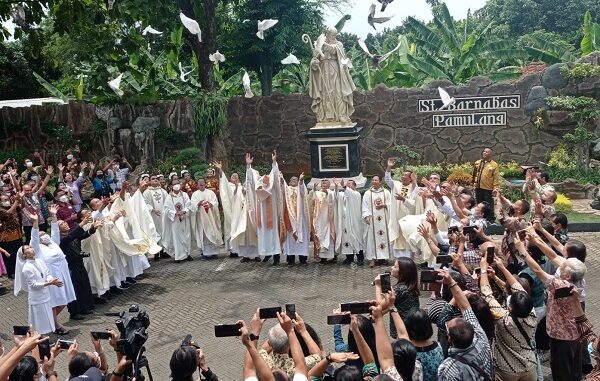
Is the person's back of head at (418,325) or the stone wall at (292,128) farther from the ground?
the stone wall at (292,128)

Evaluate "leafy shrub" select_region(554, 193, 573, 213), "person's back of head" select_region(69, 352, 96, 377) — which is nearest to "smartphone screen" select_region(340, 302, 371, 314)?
"person's back of head" select_region(69, 352, 96, 377)

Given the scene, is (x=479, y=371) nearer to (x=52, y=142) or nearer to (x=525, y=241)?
(x=525, y=241)

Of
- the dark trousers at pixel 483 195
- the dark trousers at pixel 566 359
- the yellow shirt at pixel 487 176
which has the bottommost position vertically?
the dark trousers at pixel 566 359

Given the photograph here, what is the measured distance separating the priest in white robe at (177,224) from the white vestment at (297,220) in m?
1.93

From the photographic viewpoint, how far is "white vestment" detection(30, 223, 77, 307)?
8219mm

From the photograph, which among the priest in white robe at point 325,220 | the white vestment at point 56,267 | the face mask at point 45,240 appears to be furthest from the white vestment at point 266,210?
the face mask at point 45,240

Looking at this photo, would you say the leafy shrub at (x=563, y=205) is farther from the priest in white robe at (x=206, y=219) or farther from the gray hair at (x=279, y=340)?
the gray hair at (x=279, y=340)

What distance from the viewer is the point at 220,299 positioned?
9578 millimetres

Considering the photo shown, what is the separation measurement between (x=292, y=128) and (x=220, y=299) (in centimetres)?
1049

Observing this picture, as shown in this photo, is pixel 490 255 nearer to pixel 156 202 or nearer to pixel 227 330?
pixel 227 330

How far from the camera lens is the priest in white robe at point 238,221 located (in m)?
11.6

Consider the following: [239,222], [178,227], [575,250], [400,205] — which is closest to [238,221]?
[239,222]

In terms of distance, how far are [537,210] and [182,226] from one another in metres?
6.71

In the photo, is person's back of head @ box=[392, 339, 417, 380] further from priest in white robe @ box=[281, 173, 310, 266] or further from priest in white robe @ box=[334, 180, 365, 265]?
priest in white robe @ box=[281, 173, 310, 266]
